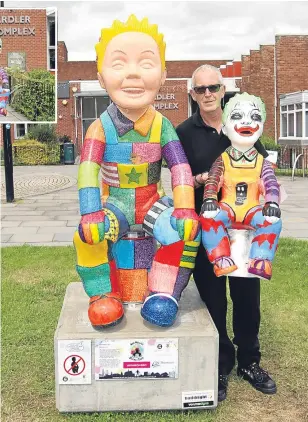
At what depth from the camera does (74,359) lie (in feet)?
9.58

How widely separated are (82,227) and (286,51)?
18753 millimetres

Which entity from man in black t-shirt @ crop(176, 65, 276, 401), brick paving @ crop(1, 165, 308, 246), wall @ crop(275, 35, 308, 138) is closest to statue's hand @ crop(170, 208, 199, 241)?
man in black t-shirt @ crop(176, 65, 276, 401)

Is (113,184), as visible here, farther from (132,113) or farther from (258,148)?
(258,148)

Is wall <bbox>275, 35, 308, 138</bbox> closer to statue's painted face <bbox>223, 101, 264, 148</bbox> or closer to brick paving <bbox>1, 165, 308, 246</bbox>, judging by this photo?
brick paving <bbox>1, 165, 308, 246</bbox>

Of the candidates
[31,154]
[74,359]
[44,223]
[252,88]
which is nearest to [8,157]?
[44,223]

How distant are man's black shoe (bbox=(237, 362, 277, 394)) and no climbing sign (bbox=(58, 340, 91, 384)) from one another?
1.02 meters

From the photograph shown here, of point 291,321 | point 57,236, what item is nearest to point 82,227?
point 291,321

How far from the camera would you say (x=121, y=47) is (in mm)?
2953

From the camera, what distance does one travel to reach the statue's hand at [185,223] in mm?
2914

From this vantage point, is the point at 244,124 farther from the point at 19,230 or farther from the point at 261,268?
the point at 19,230

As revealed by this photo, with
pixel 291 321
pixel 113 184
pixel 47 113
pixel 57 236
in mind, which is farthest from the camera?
pixel 47 113

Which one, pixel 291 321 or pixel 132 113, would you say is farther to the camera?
pixel 291 321

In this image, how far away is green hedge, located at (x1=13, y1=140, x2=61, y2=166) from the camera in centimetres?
2042

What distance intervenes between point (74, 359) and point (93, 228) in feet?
2.28
